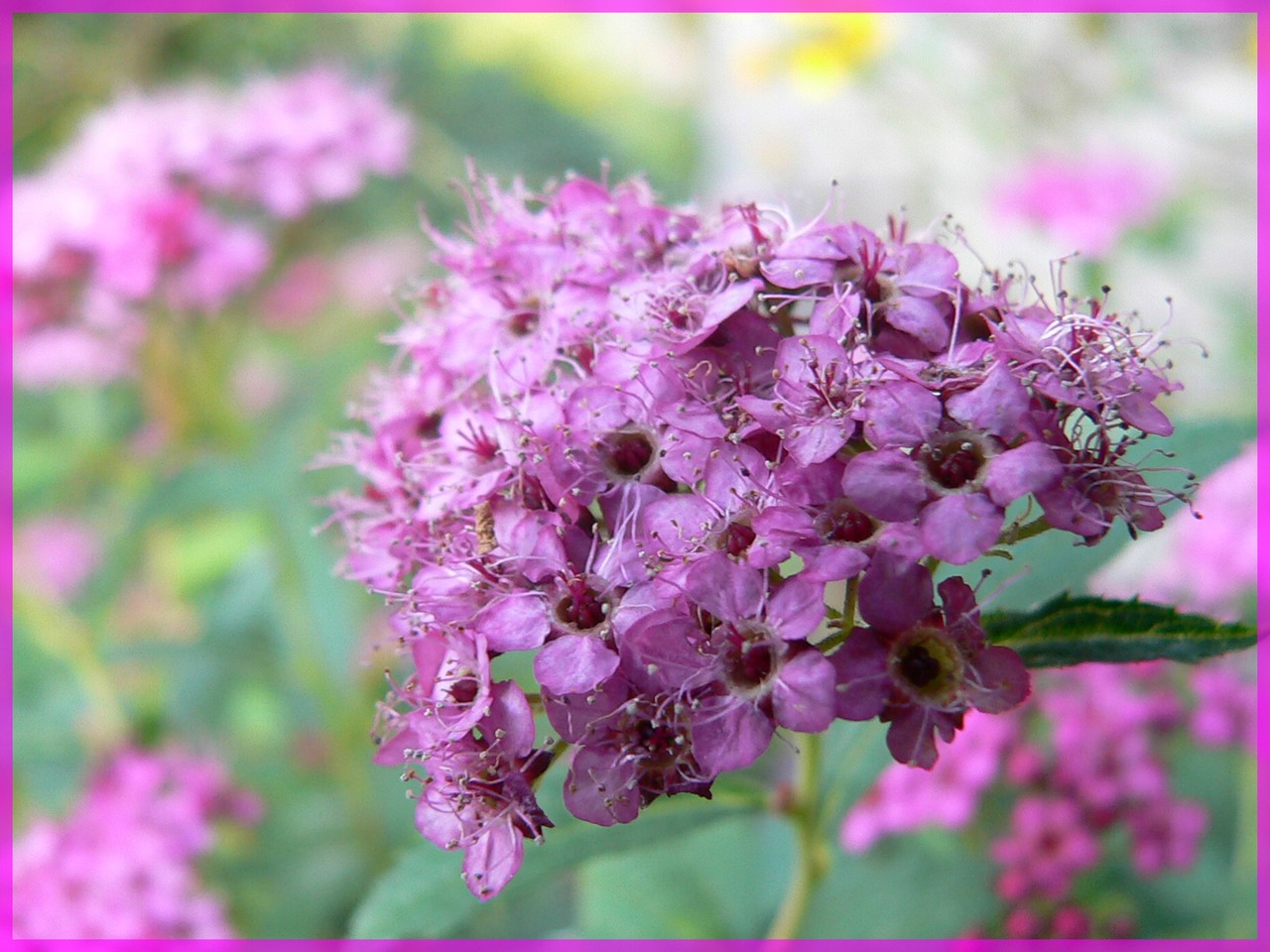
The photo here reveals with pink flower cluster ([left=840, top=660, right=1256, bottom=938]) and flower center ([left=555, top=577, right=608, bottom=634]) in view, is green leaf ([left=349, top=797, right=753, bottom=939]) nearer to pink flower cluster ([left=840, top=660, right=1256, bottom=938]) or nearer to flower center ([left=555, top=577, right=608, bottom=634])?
flower center ([left=555, top=577, right=608, bottom=634])

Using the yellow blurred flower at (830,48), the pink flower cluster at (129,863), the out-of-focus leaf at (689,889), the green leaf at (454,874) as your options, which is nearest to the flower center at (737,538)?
the green leaf at (454,874)

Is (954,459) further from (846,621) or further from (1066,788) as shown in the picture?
(1066,788)

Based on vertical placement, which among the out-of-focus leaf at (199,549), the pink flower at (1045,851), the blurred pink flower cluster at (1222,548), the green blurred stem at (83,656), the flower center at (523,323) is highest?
the flower center at (523,323)

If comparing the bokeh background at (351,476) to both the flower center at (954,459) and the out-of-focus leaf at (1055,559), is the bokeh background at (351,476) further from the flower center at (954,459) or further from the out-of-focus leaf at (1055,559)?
the flower center at (954,459)

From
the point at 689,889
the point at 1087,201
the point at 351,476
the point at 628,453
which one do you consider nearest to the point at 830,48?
the point at 1087,201

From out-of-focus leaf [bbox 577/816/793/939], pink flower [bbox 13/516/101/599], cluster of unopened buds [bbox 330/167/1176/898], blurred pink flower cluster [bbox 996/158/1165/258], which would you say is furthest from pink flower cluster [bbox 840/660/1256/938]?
pink flower [bbox 13/516/101/599]

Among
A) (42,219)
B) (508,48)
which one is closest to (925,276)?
(42,219)
